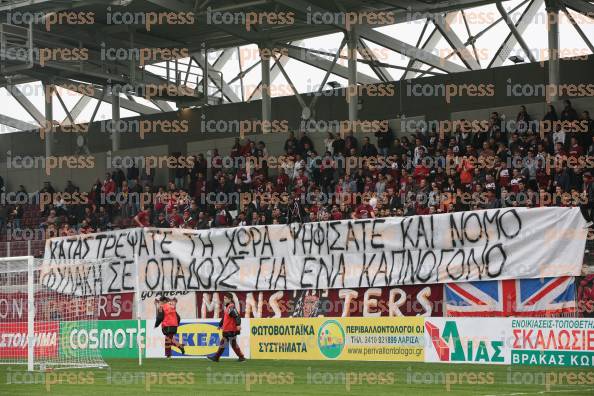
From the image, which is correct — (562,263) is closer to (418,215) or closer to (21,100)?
(418,215)

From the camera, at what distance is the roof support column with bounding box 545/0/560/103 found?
35.5 metres

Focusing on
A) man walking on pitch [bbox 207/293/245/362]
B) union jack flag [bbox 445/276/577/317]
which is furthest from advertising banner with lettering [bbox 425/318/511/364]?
man walking on pitch [bbox 207/293/245/362]

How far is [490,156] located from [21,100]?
3000 cm

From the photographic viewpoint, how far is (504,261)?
26266 millimetres

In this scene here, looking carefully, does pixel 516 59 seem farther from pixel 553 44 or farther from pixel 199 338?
pixel 199 338

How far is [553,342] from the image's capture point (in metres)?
23.1

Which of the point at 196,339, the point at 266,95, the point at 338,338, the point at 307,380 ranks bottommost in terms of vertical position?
the point at 307,380

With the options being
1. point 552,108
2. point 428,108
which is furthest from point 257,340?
point 428,108

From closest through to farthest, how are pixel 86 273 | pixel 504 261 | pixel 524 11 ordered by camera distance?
pixel 504 261
pixel 86 273
pixel 524 11

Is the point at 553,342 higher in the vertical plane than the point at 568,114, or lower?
lower

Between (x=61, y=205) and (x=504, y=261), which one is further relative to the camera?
(x=61, y=205)

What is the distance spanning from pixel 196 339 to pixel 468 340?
8.85 m

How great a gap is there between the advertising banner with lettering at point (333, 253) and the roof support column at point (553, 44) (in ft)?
32.6

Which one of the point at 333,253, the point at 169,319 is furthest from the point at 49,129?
the point at 333,253
